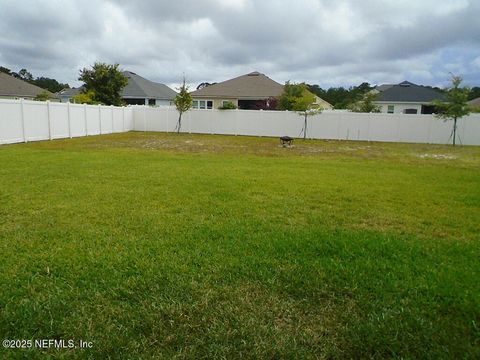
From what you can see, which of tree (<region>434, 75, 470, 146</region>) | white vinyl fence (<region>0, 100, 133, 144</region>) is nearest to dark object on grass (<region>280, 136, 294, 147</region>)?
tree (<region>434, 75, 470, 146</region>)

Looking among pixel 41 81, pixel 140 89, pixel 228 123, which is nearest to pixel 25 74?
pixel 41 81

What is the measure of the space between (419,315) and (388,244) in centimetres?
148

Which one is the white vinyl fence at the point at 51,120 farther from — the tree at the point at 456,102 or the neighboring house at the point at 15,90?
the tree at the point at 456,102

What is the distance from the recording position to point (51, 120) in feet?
58.3

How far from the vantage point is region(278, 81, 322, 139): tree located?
23.0m

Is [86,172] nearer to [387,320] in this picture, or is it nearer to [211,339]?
[211,339]

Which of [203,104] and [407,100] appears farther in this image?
[203,104]

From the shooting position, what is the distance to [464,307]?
2721 mm

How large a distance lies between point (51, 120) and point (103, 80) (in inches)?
583

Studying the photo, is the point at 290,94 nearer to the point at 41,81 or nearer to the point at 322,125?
the point at 322,125

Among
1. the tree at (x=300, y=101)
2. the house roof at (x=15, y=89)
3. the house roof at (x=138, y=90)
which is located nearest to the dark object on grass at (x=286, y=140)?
the tree at (x=300, y=101)

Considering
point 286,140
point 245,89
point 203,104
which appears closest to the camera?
point 286,140

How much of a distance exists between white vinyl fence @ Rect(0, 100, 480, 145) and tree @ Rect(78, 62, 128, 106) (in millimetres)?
5696

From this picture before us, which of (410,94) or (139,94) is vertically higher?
(410,94)
